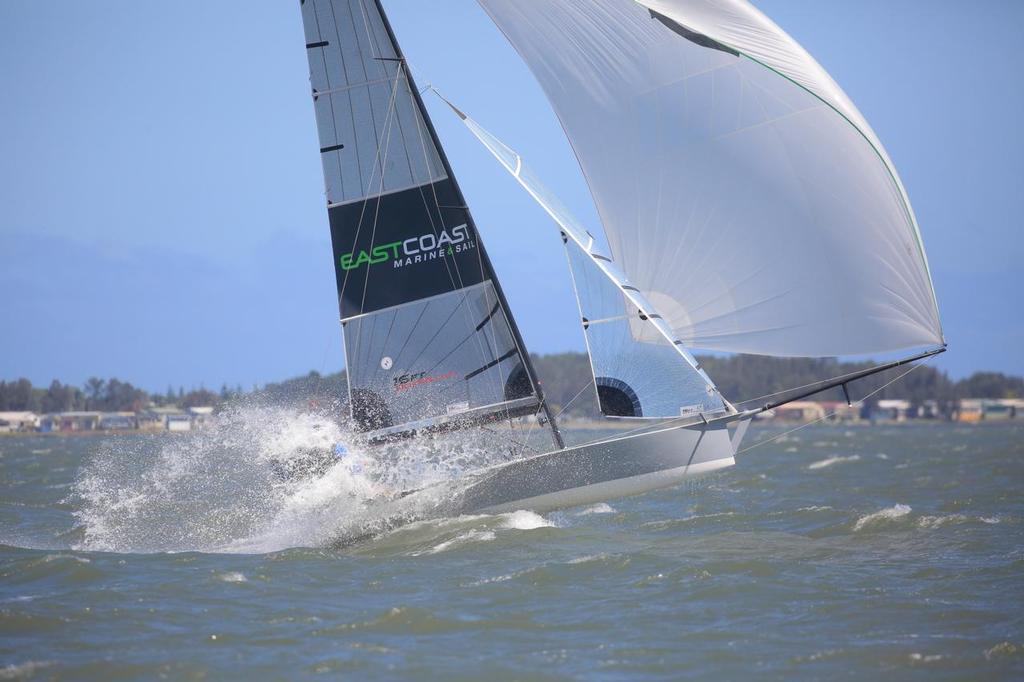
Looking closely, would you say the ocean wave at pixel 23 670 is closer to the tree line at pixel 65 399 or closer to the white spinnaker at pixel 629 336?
the white spinnaker at pixel 629 336

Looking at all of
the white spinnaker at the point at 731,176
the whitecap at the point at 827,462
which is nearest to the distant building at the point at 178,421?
the whitecap at the point at 827,462

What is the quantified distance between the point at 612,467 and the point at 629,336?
1319 millimetres

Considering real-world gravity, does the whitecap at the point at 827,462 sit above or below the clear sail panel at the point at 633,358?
below

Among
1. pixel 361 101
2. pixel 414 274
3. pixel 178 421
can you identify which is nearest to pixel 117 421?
pixel 178 421

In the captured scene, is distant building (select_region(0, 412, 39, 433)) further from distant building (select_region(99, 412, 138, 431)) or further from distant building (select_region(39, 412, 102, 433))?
distant building (select_region(99, 412, 138, 431))

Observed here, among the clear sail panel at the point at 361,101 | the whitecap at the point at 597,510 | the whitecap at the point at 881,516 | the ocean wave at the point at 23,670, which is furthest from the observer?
the whitecap at the point at 597,510

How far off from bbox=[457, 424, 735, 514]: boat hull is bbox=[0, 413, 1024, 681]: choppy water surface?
0.60 metres

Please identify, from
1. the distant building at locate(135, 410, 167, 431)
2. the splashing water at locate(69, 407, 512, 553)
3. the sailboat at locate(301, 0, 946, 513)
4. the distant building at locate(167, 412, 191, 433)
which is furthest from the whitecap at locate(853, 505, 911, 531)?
the distant building at locate(135, 410, 167, 431)

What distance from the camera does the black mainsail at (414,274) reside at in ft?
40.2

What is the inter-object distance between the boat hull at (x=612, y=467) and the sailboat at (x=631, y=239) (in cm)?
2

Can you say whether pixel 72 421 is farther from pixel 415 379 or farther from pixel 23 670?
pixel 23 670

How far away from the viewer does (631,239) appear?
11.6m

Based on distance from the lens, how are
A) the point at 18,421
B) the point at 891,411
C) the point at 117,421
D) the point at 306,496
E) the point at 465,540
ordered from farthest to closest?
the point at 891,411
the point at 117,421
the point at 18,421
the point at 306,496
the point at 465,540

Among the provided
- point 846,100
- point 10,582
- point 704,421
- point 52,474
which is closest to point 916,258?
point 846,100
